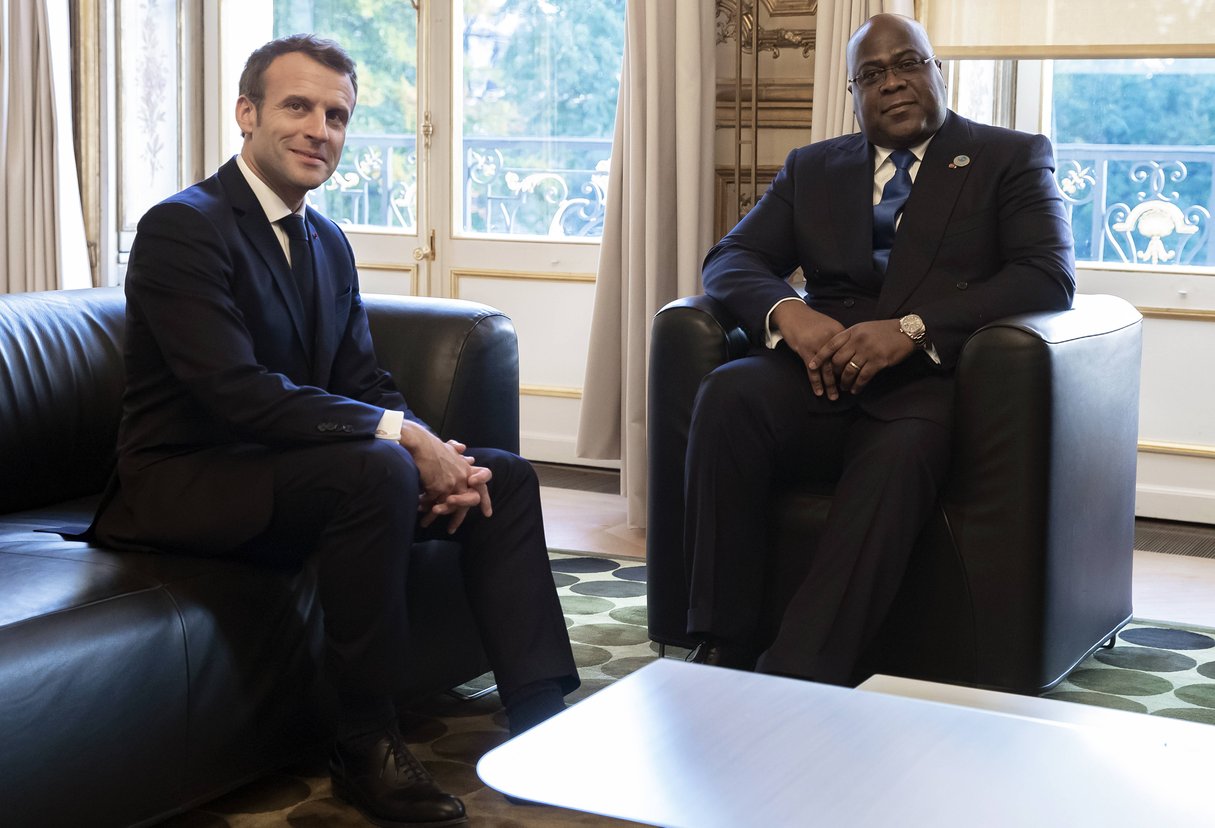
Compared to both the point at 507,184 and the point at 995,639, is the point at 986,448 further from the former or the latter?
the point at 507,184

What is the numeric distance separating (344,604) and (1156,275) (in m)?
2.89

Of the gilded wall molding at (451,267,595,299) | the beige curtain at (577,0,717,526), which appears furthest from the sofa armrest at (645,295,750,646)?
the gilded wall molding at (451,267,595,299)

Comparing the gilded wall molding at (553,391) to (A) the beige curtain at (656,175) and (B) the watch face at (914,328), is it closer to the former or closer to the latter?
(A) the beige curtain at (656,175)

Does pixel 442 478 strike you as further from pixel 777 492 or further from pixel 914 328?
A: pixel 914 328

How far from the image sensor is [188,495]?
197 cm

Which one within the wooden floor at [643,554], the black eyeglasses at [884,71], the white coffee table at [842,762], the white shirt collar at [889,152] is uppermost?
the black eyeglasses at [884,71]

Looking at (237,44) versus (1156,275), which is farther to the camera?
(237,44)

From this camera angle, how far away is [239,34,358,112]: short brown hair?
84.7 inches

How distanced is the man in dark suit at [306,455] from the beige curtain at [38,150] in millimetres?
3024

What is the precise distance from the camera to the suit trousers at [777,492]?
2197mm

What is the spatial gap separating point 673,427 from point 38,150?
10.8 ft

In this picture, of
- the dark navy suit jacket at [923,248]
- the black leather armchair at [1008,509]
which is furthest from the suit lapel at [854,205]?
the black leather armchair at [1008,509]

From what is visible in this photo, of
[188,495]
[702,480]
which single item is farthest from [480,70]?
[188,495]

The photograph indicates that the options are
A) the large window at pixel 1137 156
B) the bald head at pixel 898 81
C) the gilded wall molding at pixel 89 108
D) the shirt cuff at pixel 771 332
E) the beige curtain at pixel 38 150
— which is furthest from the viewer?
the gilded wall molding at pixel 89 108
